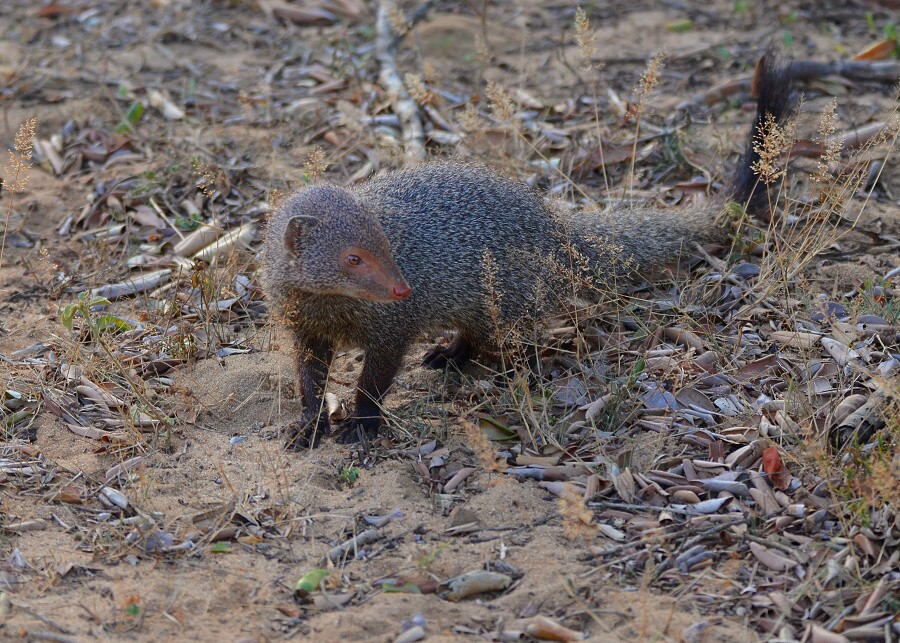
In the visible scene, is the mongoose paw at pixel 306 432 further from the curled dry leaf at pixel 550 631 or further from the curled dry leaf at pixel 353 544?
the curled dry leaf at pixel 550 631

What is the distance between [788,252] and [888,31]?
97.4 inches

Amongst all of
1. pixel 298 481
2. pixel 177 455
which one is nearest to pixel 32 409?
pixel 177 455

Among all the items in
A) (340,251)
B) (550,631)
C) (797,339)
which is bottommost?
(550,631)

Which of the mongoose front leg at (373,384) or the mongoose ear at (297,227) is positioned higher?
the mongoose ear at (297,227)

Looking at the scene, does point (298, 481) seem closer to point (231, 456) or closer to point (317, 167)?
point (231, 456)

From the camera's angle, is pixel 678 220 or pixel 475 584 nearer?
pixel 475 584

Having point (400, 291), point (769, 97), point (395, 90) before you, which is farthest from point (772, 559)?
point (395, 90)

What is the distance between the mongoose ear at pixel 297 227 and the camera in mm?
3442

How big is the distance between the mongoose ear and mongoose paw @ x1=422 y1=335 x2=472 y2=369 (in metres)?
0.95

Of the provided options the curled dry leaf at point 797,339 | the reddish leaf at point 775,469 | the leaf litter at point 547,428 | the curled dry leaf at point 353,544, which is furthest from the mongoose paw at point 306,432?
the curled dry leaf at point 797,339

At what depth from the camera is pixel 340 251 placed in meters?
3.41

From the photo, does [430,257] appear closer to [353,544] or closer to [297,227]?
[297,227]

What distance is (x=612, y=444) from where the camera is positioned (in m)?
3.31

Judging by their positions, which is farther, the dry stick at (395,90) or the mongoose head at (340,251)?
the dry stick at (395,90)
